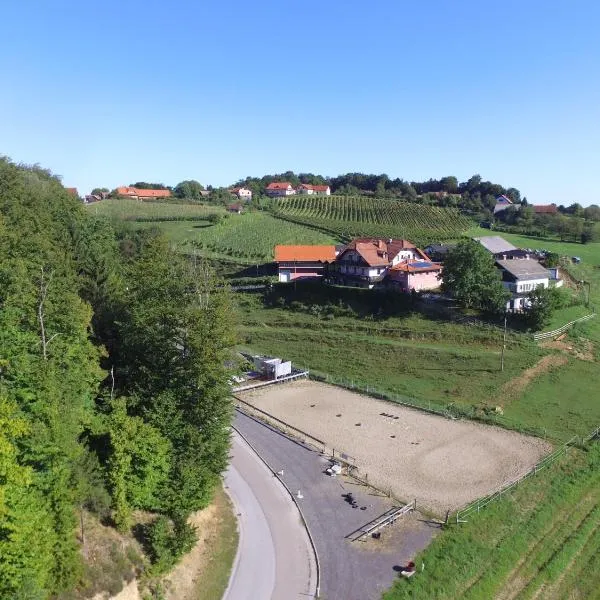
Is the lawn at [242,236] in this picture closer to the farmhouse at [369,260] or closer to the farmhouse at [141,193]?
the farmhouse at [369,260]

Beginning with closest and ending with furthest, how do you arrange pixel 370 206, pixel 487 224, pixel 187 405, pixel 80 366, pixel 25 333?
pixel 25 333 → pixel 80 366 → pixel 187 405 → pixel 487 224 → pixel 370 206

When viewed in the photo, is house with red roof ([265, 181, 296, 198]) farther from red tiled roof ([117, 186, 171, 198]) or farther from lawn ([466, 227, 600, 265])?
lawn ([466, 227, 600, 265])

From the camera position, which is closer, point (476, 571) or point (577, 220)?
point (476, 571)

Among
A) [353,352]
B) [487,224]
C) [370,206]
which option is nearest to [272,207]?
[370,206]

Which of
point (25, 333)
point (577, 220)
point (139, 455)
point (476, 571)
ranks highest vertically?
point (577, 220)

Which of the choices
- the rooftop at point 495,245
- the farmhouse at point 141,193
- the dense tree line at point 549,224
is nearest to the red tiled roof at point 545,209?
the dense tree line at point 549,224

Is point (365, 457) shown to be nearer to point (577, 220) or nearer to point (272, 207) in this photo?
point (577, 220)

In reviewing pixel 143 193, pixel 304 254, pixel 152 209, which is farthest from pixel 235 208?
pixel 304 254
